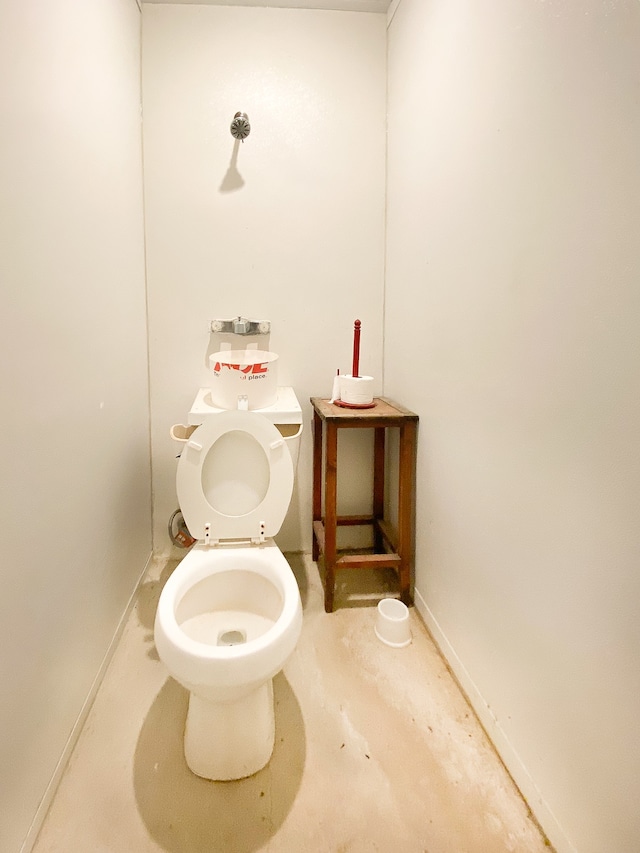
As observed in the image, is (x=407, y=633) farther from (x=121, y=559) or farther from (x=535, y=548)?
(x=121, y=559)

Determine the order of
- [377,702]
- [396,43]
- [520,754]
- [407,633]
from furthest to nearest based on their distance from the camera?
[396,43], [407,633], [377,702], [520,754]

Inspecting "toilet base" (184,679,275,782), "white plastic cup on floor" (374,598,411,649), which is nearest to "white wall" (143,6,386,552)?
"white plastic cup on floor" (374,598,411,649)

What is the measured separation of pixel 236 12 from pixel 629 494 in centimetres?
220

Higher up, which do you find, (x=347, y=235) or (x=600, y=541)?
(x=347, y=235)

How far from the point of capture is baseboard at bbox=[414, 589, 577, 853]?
950mm

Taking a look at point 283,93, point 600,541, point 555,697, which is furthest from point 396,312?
point 555,697

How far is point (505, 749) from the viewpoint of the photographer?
44.6 inches

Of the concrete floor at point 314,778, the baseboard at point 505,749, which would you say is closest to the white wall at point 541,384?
the baseboard at point 505,749

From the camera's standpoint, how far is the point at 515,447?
3.59 ft

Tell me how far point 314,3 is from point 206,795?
8.63 feet

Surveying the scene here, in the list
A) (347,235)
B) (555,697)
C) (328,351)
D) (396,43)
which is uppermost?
(396,43)

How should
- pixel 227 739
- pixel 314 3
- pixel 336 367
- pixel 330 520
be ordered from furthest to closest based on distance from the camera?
pixel 336 367
pixel 314 3
pixel 330 520
pixel 227 739

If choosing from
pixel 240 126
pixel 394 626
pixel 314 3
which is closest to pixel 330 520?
pixel 394 626

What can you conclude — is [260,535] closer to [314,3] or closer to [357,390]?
A: [357,390]
